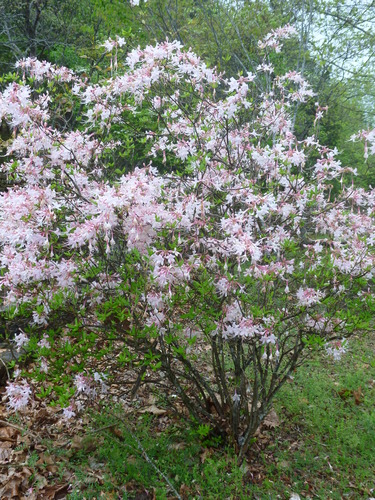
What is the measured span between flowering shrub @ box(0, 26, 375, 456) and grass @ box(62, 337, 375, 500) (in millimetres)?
292

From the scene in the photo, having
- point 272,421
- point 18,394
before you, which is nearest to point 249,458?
point 272,421

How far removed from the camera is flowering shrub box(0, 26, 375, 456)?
8.17ft

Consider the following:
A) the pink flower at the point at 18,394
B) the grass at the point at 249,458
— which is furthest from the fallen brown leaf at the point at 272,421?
the pink flower at the point at 18,394

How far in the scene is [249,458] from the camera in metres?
3.47

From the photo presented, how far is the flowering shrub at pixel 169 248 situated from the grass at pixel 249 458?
0.29m

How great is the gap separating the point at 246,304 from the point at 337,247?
0.81 meters

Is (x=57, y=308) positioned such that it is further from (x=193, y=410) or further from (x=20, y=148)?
(x=193, y=410)

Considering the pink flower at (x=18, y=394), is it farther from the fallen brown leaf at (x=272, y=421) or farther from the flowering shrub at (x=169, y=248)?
→ the fallen brown leaf at (x=272, y=421)

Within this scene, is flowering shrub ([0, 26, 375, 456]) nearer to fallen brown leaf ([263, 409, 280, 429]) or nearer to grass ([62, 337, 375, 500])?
grass ([62, 337, 375, 500])

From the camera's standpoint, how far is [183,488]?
2980 mm

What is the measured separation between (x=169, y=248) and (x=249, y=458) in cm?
201

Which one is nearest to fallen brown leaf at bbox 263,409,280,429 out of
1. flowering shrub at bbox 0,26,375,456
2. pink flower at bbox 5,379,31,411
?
flowering shrub at bbox 0,26,375,456

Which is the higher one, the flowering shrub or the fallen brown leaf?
the flowering shrub

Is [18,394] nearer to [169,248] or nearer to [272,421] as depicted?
[169,248]
